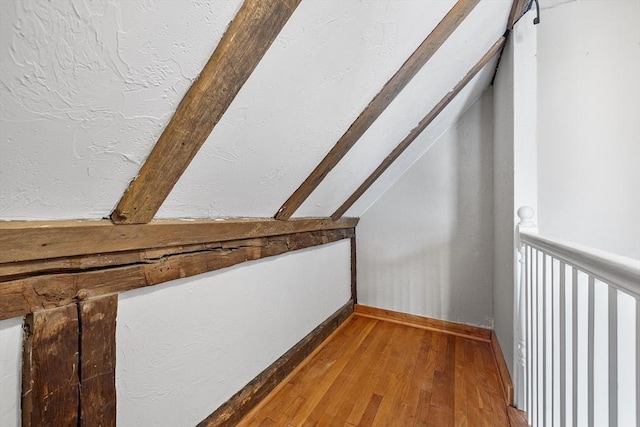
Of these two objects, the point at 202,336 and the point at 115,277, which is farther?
the point at 202,336

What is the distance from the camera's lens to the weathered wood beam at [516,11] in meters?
1.32

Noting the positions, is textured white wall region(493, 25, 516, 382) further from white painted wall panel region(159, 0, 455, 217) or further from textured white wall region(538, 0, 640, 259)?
white painted wall panel region(159, 0, 455, 217)

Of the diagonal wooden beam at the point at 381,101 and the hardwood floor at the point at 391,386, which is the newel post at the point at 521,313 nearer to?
the hardwood floor at the point at 391,386

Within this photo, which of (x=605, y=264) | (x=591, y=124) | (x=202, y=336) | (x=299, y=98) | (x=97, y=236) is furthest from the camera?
(x=591, y=124)

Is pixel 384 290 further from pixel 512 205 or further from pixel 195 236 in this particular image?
pixel 195 236

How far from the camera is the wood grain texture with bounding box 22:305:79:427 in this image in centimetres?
69

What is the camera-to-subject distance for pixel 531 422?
1.23 meters

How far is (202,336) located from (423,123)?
1835 mm

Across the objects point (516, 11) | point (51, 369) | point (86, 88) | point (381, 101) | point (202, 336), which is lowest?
point (202, 336)

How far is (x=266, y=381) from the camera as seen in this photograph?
1537mm

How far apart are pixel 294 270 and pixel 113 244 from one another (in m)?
1.14

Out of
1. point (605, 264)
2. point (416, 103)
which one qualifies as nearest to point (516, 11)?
point (416, 103)

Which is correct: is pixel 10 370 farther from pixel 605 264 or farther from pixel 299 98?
pixel 605 264

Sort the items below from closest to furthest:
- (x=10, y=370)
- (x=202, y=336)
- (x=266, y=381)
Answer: (x=10, y=370) → (x=202, y=336) → (x=266, y=381)
